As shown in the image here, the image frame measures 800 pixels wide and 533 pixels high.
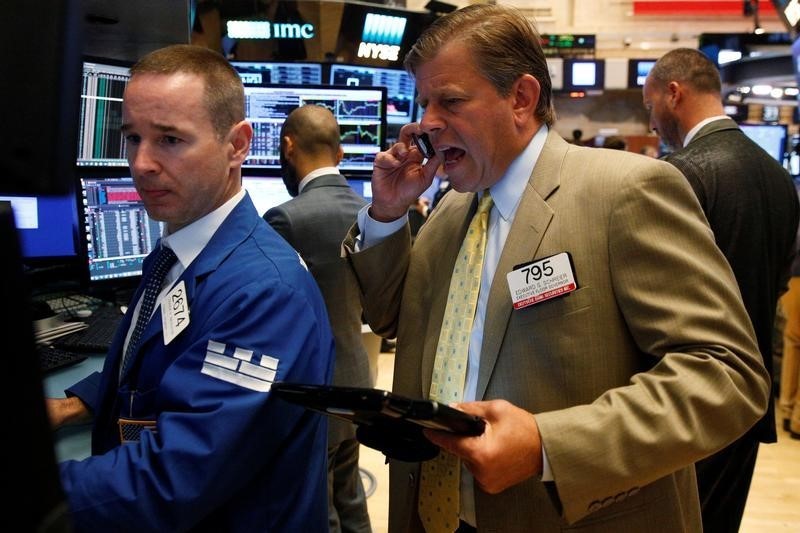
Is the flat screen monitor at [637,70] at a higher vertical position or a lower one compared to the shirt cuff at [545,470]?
higher

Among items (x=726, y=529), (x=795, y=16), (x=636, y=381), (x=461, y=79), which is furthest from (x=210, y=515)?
(x=795, y=16)

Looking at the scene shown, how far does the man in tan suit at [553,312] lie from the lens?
105cm

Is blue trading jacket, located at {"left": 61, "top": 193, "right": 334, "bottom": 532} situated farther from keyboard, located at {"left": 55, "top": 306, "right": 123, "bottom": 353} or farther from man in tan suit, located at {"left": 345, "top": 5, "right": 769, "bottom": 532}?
keyboard, located at {"left": 55, "top": 306, "right": 123, "bottom": 353}

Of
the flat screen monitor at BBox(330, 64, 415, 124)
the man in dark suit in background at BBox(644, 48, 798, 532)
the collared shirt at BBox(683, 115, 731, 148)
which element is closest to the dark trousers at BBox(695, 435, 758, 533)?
the man in dark suit in background at BBox(644, 48, 798, 532)

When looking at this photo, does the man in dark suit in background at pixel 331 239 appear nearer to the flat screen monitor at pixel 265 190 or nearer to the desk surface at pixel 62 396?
the flat screen monitor at pixel 265 190

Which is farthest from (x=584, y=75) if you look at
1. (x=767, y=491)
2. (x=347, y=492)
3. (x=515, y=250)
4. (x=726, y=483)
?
(x=515, y=250)

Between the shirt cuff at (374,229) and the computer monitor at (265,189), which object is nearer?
the shirt cuff at (374,229)

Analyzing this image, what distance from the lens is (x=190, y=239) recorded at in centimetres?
137

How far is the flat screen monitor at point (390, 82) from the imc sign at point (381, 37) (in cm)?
67

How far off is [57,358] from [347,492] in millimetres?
1408

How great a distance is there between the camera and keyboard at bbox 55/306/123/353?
2.16 meters

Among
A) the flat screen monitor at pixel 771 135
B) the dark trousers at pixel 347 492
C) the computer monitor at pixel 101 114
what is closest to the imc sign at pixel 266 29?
the computer monitor at pixel 101 114

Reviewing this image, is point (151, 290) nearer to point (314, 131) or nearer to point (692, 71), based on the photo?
point (314, 131)

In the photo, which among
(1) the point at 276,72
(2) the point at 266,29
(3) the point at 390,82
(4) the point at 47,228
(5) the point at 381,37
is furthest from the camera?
(5) the point at 381,37
